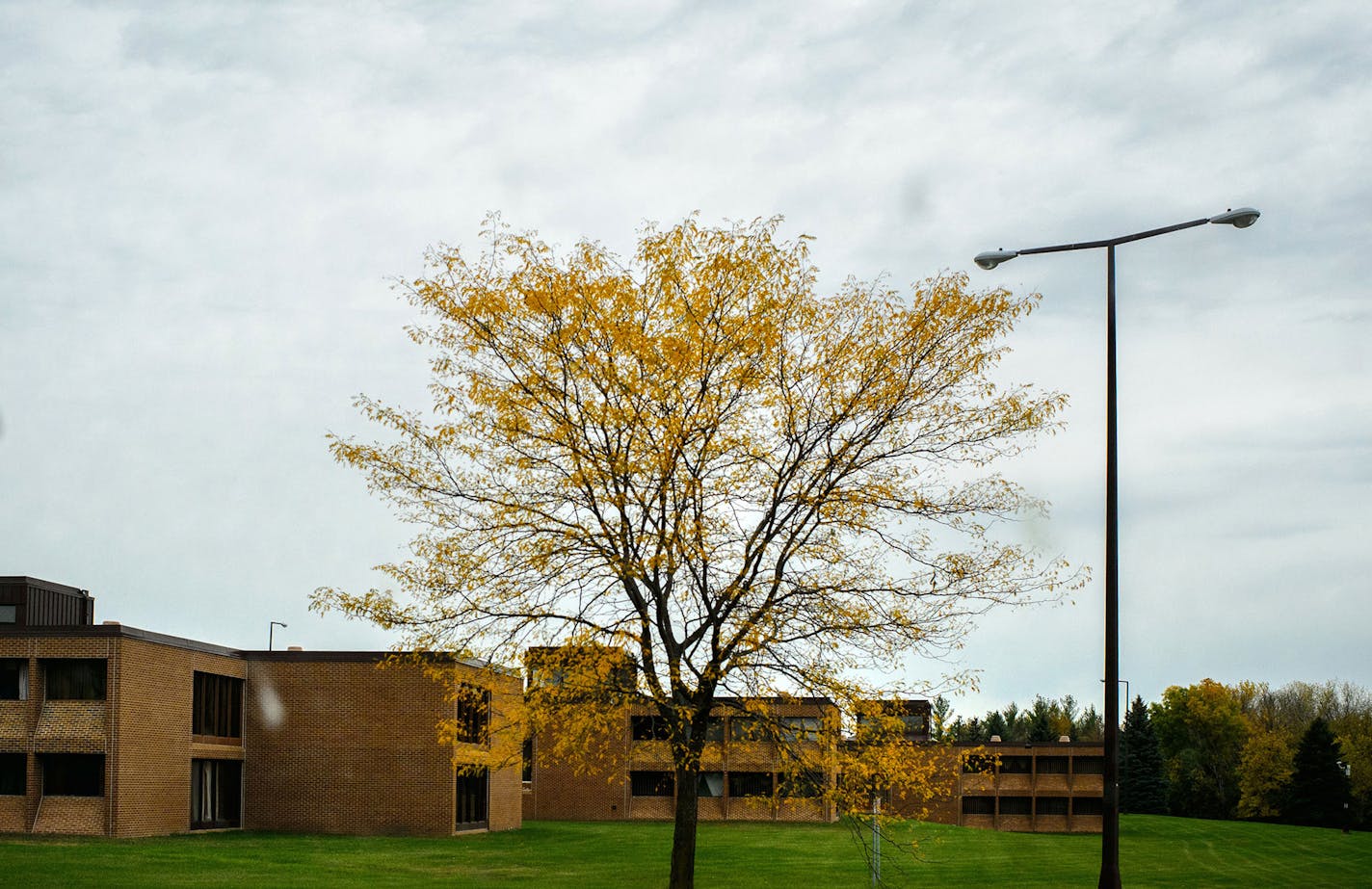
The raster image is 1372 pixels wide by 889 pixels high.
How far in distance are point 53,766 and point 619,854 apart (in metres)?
18.5

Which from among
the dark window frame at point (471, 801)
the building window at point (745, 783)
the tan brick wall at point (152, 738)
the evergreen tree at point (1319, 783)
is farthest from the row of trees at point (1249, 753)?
the tan brick wall at point (152, 738)

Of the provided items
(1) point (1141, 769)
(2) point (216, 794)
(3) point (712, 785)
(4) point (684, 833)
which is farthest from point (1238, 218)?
(1) point (1141, 769)

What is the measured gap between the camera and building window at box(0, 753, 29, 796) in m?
44.4

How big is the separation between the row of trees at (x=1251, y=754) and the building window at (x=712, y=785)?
3951 centimetres

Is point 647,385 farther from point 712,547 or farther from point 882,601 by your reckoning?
point 882,601

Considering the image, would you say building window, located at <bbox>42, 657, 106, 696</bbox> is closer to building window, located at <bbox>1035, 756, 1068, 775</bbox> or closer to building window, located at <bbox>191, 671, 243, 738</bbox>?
building window, located at <bbox>191, 671, 243, 738</bbox>

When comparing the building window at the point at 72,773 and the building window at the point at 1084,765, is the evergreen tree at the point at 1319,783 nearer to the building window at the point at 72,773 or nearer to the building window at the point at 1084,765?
the building window at the point at 1084,765

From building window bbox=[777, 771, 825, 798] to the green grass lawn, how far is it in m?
6.99

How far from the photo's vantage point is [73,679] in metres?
44.7

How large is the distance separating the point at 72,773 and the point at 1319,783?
3069 inches

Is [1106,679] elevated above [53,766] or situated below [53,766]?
above

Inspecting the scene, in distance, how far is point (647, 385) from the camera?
71.9 ft

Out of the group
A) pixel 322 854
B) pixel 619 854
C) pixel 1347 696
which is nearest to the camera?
pixel 322 854

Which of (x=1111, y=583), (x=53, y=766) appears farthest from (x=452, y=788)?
(x=1111, y=583)
